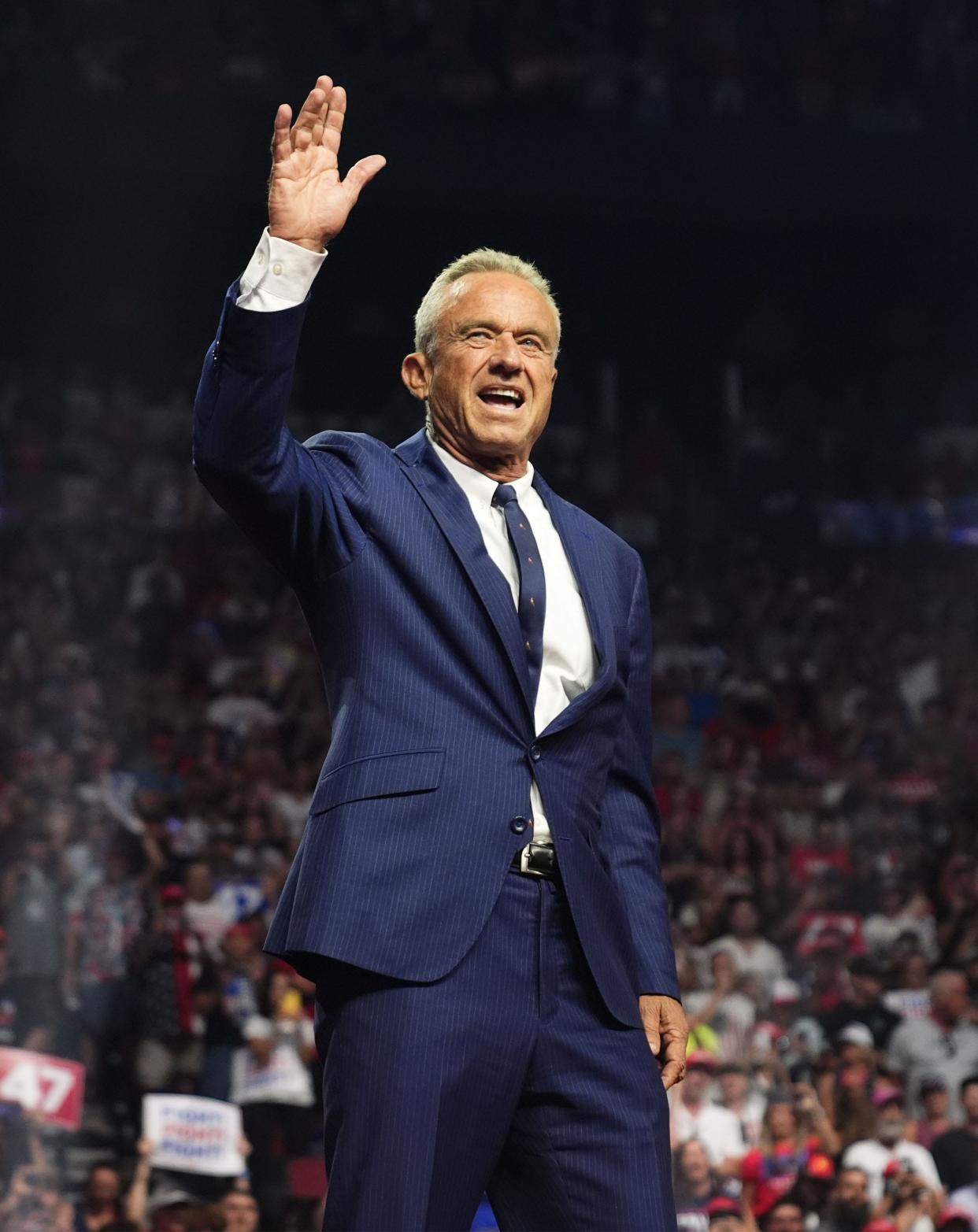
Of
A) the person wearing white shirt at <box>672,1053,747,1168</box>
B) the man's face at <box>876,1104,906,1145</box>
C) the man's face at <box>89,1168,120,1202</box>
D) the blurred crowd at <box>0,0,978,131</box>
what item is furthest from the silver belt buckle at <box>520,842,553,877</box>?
the blurred crowd at <box>0,0,978,131</box>

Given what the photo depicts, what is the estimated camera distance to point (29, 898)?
6207 mm

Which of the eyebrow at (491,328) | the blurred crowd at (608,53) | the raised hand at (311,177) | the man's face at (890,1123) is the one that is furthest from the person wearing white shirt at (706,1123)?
the blurred crowd at (608,53)

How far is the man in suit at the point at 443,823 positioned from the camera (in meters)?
1.62

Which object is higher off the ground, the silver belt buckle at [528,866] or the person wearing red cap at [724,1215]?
the silver belt buckle at [528,866]

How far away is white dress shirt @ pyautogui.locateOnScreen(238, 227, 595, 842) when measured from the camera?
165 centimetres

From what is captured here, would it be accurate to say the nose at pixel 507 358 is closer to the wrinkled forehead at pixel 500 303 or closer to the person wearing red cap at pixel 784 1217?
the wrinkled forehead at pixel 500 303

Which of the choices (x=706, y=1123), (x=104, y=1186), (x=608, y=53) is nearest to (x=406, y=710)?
(x=104, y=1186)

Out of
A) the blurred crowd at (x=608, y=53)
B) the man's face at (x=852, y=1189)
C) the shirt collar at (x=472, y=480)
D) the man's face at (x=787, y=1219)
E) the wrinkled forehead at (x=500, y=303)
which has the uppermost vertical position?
the blurred crowd at (x=608, y=53)

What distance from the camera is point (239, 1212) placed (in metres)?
4.76

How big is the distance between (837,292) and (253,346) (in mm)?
12310

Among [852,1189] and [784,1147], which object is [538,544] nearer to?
[852,1189]

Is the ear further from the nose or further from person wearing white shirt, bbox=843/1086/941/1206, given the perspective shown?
person wearing white shirt, bbox=843/1086/941/1206

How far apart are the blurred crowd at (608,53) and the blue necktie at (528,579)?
10595 millimetres

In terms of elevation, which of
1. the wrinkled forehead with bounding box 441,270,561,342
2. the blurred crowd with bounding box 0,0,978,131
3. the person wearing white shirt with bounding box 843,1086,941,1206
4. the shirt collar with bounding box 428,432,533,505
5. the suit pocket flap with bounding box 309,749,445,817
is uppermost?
the blurred crowd with bounding box 0,0,978,131
